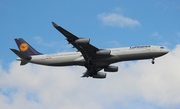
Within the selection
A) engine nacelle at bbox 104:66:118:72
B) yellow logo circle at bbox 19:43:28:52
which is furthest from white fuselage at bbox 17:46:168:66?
yellow logo circle at bbox 19:43:28:52

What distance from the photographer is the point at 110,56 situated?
261 feet

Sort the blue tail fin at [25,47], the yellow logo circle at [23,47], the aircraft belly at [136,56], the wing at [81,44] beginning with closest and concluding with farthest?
the wing at [81,44] < the aircraft belly at [136,56] < the blue tail fin at [25,47] < the yellow logo circle at [23,47]

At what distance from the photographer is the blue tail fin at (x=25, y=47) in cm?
8655

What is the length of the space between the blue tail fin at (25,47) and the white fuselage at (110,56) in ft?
9.95

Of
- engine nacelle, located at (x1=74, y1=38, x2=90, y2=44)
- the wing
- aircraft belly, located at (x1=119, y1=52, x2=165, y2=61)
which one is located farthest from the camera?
aircraft belly, located at (x1=119, y1=52, x2=165, y2=61)

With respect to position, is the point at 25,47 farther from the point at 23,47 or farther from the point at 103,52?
the point at 103,52

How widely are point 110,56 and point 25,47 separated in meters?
19.7

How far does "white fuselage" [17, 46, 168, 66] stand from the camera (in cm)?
7894

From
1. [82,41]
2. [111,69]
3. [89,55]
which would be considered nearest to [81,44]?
[82,41]

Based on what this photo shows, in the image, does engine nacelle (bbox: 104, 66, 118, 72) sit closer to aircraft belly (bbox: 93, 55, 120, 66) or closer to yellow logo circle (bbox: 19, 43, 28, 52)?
aircraft belly (bbox: 93, 55, 120, 66)

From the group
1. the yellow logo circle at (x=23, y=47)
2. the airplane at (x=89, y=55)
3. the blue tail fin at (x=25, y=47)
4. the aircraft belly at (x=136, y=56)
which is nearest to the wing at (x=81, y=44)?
the airplane at (x=89, y=55)

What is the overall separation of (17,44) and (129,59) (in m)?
25.3

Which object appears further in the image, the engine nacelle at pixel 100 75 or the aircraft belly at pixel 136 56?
the engine nacelle at pixel 100 75

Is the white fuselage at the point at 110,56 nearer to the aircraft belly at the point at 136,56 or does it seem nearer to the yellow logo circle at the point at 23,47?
the aircraft belly at the point at 136,56
